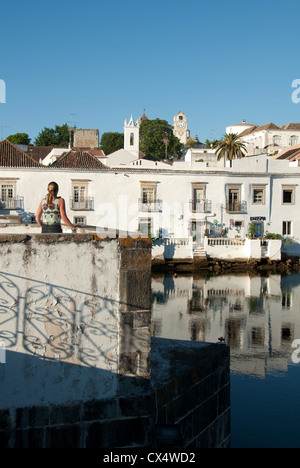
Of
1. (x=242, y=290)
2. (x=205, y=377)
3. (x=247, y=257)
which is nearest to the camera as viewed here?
(x=205, y=377)

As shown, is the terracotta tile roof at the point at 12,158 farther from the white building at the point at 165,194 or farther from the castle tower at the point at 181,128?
the castle tower at the point at 181,128

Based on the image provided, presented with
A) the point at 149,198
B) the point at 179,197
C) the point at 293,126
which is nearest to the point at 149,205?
the point at 149,198

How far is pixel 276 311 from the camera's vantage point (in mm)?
20484

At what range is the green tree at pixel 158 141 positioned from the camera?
67375 millimetres

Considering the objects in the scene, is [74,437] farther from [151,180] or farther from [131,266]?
[151,180]

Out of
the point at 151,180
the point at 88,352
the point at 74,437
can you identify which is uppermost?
the point at 151,180

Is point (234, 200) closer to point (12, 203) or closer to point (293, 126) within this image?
point (12, 203)

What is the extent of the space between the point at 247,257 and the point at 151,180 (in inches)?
327

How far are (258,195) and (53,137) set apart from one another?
42.8 metres

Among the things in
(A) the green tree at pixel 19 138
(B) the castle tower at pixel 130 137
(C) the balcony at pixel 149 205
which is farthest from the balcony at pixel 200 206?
(A) the green tree at pixel 19 138

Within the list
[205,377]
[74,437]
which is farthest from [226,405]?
[74,437]

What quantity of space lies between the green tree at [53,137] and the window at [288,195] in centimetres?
4091

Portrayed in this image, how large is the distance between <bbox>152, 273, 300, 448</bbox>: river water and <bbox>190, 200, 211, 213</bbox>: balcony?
7.06 m

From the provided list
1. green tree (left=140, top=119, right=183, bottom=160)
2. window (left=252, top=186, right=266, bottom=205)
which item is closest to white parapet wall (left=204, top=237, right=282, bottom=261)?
window (left=252, top=186, right=266, bottom=205)
